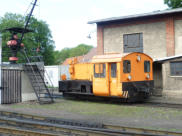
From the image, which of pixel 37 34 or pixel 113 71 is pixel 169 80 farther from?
pixel 37 34

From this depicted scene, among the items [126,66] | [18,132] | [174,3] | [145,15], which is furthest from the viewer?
[174,3]

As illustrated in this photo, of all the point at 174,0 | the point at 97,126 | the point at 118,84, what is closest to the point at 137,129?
the point at 97,126

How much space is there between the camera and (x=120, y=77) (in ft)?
38.7

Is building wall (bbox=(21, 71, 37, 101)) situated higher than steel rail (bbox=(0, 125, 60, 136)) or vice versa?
building wall (bbox=(21, 71, 37, 101))

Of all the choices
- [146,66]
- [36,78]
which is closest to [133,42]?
[146,66]

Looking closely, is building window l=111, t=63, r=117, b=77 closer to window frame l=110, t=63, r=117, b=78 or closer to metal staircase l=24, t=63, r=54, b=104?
window frame l=110, t=63, r=117, b=78

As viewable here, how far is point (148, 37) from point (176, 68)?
5.09 meters

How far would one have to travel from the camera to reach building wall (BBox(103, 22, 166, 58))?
18656mm

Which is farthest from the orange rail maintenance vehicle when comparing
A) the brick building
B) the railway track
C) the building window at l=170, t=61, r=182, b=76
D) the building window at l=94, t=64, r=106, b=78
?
the railway track

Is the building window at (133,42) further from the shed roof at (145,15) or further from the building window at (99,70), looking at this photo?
the building window at (99,70)

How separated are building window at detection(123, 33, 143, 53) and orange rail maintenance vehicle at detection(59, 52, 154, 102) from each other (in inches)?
248

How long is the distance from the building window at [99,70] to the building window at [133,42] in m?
8.07

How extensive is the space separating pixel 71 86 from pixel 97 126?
7577 mm

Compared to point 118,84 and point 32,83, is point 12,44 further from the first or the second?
point 118,84
